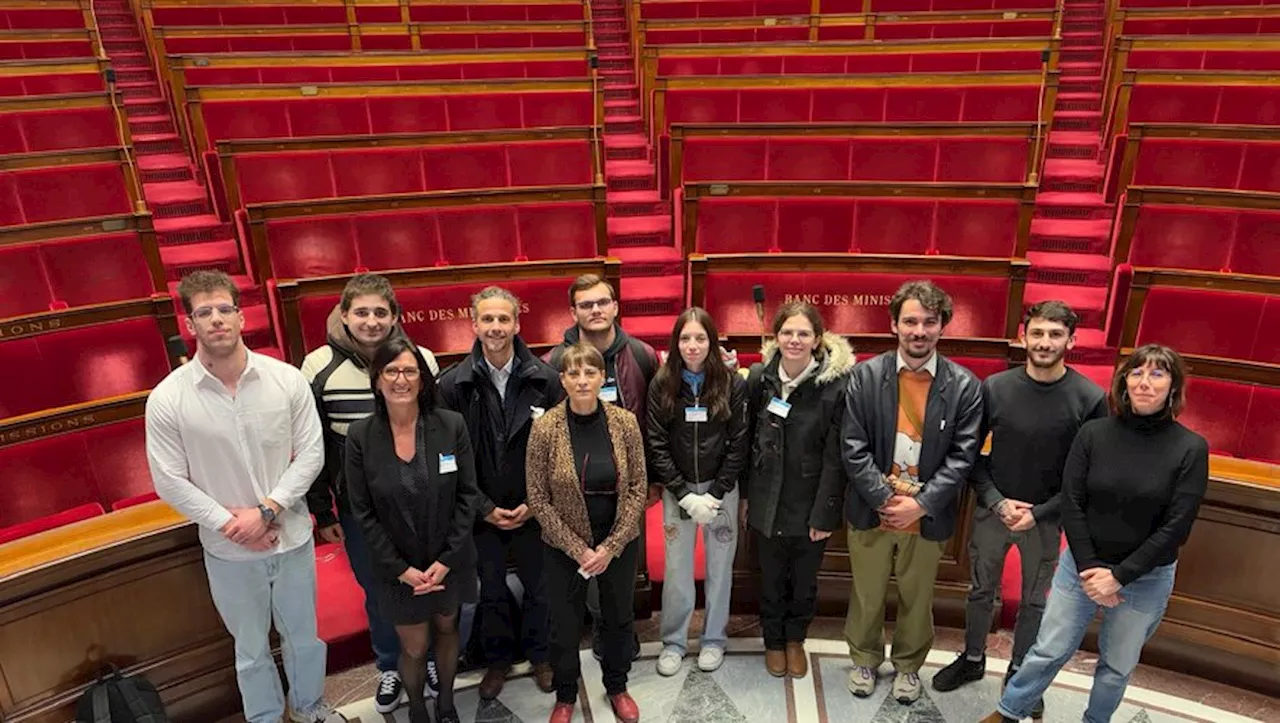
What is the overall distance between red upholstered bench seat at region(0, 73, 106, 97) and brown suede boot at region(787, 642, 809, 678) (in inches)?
82.9

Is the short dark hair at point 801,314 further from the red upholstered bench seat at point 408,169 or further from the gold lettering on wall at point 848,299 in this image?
the red upholstered bench seat at point 408,169

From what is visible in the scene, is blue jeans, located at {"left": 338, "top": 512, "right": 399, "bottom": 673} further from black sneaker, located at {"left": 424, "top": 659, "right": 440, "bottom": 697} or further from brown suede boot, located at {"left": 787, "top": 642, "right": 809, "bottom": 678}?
brown suede boot, located at {"left": 787, "top": 642, "right": 809, "bottom": 678}

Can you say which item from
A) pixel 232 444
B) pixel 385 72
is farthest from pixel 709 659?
pixel 385 72

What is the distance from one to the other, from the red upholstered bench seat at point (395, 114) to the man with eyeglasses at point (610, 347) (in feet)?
3.74

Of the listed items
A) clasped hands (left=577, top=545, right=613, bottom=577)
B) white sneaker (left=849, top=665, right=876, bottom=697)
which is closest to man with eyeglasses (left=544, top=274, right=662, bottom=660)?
clasped hands (left=577, top=545, right=613, bottom=577)

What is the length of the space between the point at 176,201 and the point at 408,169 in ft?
1.86

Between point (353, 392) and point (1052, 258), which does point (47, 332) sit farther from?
point (1052, 258)

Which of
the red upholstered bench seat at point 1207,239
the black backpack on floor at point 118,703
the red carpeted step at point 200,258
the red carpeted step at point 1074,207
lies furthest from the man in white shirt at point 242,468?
the red carpeted step at point 1074,207

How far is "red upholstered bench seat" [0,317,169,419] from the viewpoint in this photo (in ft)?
3.58

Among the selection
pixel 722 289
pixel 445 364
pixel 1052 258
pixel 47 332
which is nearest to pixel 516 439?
pixel 445 364

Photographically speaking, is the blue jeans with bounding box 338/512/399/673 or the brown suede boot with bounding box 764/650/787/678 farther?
the brown suede boot with bounding box 764/650/787/678

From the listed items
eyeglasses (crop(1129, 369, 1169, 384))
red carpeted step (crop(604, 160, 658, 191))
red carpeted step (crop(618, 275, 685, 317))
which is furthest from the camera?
red carpeted step (crop(604, 160, 658, 191))

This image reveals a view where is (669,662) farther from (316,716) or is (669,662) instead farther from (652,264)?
(652,264)

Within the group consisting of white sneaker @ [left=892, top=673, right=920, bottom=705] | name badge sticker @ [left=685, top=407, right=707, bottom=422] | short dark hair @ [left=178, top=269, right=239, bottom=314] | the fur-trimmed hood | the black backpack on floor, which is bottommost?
white sneaker @ [left=892, top=673, right=920, bottom=705]
